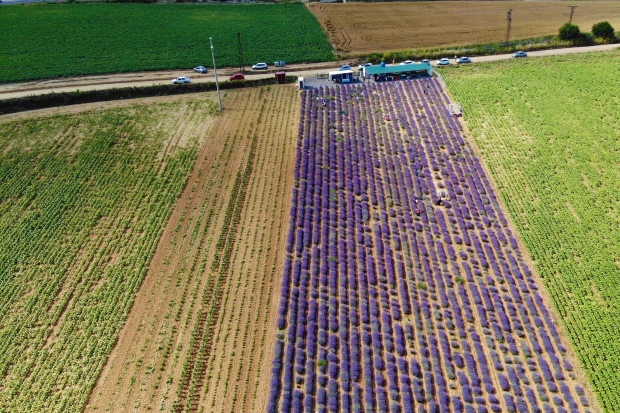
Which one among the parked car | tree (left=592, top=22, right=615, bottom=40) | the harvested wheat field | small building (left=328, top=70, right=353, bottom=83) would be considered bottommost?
small building (left=328, top=70, right=353, bottom=83)

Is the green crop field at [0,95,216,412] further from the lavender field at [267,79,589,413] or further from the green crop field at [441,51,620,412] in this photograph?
the green crop field at [441,51,620,412]

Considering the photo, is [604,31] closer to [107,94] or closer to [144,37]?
[144,37]

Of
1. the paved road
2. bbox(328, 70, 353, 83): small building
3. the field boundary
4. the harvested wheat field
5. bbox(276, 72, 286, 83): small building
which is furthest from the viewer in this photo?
the harvested wheat field

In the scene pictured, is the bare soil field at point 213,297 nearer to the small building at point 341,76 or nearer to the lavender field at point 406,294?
the lavender field at point 406,294

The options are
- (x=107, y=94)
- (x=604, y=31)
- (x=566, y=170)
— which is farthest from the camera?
(x=604, y=31)

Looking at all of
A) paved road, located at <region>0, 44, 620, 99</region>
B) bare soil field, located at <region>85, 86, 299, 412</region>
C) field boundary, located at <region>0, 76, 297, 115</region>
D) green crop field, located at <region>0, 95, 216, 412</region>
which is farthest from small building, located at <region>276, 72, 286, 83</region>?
bare soil field, located at <region>85, 86, 299, 412</region>

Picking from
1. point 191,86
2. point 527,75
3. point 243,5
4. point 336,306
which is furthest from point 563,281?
point 243,5

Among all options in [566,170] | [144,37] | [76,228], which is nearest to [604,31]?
[566,170]
